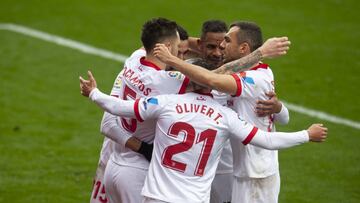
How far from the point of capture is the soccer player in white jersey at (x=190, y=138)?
701cm

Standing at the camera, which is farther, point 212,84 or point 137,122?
point 137,122

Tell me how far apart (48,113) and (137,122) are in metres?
6.07

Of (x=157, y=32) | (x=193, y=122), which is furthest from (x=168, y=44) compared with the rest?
(x=193, y=122)

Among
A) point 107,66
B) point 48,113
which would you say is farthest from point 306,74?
point 48,113

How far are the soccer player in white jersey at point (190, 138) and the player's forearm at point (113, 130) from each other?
0.64 metres

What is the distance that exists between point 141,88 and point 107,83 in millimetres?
7045

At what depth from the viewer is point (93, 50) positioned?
53.3 feet

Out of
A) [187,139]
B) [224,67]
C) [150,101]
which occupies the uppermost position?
[224,67]

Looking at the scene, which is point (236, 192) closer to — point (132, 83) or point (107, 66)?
point (132, 83)

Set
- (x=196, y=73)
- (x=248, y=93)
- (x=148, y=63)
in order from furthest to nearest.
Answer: (x=148, y=63), (x=248, y=93), (x=196, y=73)

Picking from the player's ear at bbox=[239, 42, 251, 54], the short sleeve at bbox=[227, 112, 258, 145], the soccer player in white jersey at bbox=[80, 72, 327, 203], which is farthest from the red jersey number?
the player's ear at bbox=[239, 42, 251, 54]

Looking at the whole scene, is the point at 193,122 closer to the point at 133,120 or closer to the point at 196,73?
the point at 196,73

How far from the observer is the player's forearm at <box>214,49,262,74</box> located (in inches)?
288

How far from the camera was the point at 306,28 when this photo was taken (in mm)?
17141
